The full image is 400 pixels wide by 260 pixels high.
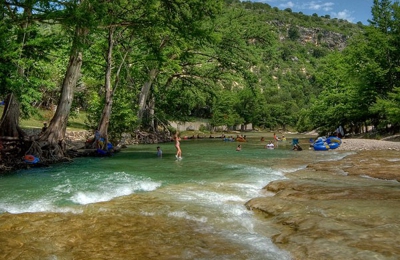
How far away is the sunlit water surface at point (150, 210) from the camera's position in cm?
528

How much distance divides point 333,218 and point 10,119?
14877mm

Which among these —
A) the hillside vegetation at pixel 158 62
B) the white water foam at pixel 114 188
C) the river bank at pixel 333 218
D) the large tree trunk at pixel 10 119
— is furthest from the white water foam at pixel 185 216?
the large tree trunk at pixel 10 119

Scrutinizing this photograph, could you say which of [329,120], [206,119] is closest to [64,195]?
[329,120]

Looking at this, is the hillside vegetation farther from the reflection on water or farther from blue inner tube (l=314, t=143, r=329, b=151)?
blue inner tube (l=314, t=143, r=329, b=151)

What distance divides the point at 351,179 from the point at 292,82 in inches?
6253

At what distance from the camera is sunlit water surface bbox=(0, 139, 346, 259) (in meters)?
5.28

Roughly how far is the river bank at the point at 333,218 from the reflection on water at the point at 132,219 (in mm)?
366

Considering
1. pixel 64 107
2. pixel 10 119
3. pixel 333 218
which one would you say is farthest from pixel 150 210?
pixel 64 107

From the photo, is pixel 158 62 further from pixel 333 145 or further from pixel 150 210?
pixel 150 210

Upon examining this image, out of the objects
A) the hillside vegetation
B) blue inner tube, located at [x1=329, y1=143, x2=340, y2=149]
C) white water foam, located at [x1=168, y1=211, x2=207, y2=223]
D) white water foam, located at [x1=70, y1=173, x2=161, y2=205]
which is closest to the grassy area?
the hillside vegetation

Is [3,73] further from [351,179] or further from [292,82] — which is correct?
[292,82]

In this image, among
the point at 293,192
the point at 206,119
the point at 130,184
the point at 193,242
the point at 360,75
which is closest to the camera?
the point at 193,242

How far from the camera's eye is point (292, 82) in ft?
535

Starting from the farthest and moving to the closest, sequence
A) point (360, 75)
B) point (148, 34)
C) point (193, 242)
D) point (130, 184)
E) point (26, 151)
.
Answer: point (360, 75)
point (148, 34)
point (26, 151)
point (130, 184)
point (193, 242)
